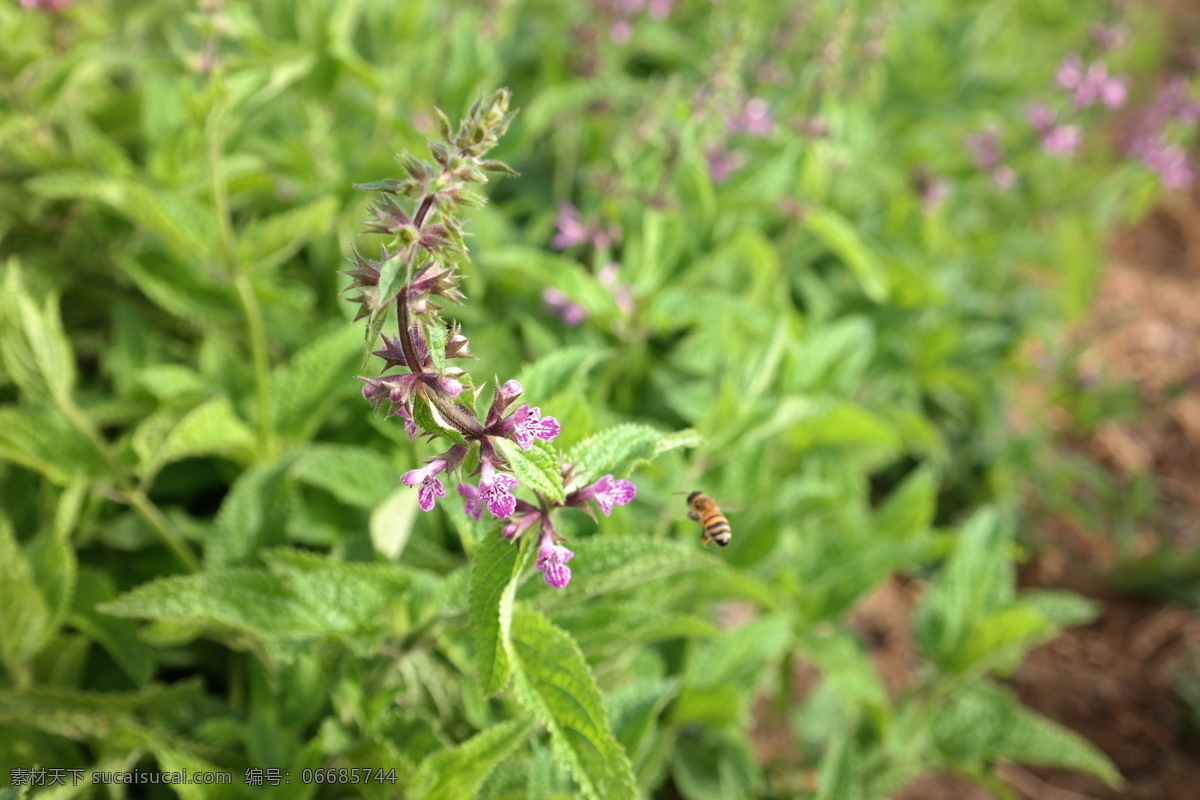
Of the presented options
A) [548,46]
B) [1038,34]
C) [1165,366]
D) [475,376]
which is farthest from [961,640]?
[1038,34]

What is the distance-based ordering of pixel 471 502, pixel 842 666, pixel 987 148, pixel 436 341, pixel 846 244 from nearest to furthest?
pixel 436 341 < pixel 471 502 < pixel 842 666 < pixel 846 244 < pixel 987 148

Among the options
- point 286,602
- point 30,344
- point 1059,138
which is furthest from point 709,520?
point 1059,138

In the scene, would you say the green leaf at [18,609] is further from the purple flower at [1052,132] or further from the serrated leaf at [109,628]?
the purple flower at [1052,132]

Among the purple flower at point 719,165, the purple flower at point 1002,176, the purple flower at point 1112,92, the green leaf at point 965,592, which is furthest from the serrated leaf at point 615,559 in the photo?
the purple flower at point 1112,92

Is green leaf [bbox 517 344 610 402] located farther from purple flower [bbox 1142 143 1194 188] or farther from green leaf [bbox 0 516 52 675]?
purple flower [bbox 1142 143 1194 188]

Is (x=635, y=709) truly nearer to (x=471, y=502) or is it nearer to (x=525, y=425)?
(x=471, y=502)

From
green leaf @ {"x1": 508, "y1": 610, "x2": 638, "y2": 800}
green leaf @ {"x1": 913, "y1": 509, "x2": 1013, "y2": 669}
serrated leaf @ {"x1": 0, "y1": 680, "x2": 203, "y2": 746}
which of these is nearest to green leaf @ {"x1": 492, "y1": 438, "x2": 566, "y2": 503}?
green leaf @ {"x1": 508, "y1": 610, "x2": 638, "y2": 800}

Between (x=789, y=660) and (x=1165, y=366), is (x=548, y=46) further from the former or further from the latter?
(x=1165, y=366)
